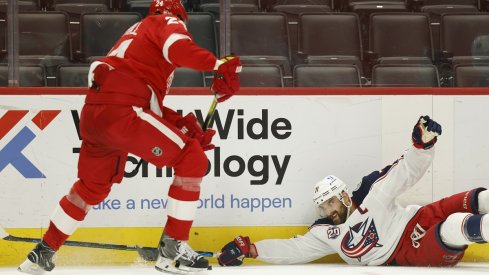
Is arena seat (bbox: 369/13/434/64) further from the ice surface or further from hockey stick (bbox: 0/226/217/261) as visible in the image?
hockey stick (bbox: 0/226/217/261)

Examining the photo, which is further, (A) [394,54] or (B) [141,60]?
(A) [394,54]

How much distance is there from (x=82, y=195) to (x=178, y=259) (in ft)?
1.76

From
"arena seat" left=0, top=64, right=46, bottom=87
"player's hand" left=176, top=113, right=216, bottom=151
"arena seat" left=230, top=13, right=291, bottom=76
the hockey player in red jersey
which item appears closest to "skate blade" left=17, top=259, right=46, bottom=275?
the hockey player in red jersey

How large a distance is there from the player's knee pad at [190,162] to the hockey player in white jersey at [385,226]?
2.80 ft

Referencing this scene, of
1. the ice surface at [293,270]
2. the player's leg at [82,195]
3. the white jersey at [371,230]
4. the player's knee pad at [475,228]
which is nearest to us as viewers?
the player's leg at [82,195]

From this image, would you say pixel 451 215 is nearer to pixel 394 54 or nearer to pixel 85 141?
pixel 394 54

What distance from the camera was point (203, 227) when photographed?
5.55 metres

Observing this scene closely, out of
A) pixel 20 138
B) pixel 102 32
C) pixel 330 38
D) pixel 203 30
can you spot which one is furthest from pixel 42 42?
pixel 330 38

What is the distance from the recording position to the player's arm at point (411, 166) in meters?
5.23

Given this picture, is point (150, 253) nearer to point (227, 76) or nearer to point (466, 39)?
point (227, 76)

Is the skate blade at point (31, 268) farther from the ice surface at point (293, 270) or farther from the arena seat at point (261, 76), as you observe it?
the arena seat at point (261, 76)

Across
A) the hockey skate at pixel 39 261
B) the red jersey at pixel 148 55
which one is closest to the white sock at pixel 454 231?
the red jersey at pixel 148 55

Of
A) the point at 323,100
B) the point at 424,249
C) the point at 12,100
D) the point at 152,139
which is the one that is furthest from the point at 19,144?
the point at 424,249

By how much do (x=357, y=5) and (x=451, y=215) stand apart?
168 cm
